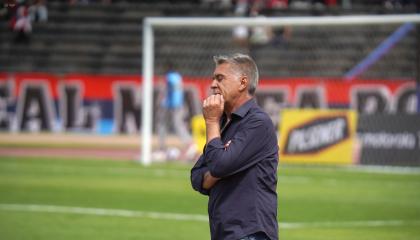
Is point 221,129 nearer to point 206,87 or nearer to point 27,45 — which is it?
point 206,87

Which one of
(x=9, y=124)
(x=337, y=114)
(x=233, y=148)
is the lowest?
(x=9, y=124)

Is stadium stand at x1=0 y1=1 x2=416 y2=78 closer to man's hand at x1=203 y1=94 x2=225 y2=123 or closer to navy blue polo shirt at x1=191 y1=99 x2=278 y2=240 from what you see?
navy blue polo shirt at x1=191 y1=99 x2=278 y2=240

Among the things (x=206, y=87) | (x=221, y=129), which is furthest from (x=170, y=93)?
(x=221, y=129)

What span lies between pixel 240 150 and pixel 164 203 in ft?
28.2

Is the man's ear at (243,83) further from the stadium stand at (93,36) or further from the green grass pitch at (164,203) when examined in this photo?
the stadium stand at (93,36)

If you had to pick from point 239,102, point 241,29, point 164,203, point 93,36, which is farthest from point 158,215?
point 93,36

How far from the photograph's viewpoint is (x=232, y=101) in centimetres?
622

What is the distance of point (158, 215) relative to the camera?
1323 centimetres

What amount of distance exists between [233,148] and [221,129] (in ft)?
1.11

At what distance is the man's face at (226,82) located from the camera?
6160mm

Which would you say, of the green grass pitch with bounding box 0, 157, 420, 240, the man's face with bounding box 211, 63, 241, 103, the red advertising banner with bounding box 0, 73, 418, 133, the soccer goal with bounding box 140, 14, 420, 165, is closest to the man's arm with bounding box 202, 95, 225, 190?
the man's face with bounding box 211, 63, 241, 103

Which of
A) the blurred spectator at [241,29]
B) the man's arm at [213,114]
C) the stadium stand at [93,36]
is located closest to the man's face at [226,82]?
the man's arm at [213,114]

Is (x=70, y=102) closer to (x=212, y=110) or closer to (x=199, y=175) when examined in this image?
(x=199, y=175)

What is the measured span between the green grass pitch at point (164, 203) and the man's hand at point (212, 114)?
5408 mm
